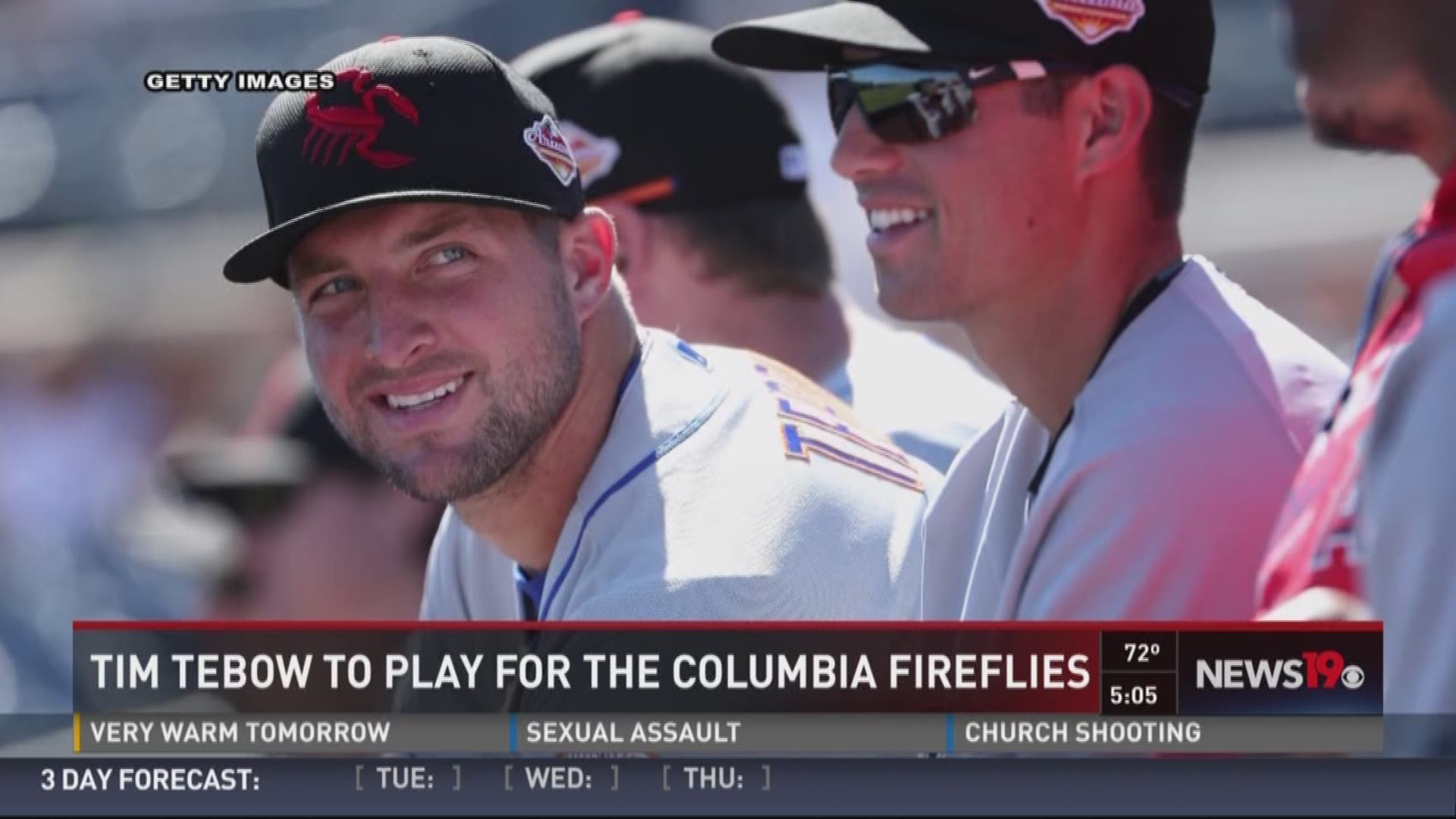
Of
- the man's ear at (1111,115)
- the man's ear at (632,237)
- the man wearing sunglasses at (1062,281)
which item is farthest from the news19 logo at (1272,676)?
the man's ear at (632,237)

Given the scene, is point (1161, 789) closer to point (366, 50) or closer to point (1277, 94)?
point (366, 50)

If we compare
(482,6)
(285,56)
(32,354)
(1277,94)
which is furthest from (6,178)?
(1277,94)

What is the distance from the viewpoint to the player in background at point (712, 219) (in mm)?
2576

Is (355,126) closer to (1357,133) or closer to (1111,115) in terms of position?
(1111,115)

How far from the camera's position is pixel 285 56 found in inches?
173

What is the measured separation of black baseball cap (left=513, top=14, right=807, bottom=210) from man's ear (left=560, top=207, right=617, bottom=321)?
2.02 ft

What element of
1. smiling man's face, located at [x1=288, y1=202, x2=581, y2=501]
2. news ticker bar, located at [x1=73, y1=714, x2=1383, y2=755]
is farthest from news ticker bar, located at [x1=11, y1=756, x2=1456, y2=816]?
smiling man's face, located at [x1=288, y1=202, x2=581, y2=501]

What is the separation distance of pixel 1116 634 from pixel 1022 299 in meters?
Answer: 0.28

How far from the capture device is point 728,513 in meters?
1.77

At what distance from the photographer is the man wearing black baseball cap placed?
179cm

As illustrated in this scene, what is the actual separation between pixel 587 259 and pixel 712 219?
2.27ft

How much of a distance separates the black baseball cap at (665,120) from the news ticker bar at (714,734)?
0.91m

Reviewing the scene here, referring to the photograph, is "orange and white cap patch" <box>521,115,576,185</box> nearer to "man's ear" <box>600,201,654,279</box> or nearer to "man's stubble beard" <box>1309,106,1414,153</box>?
"man's ear" <box>600,201,654,279</box>

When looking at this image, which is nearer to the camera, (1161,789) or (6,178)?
(1161,789)
